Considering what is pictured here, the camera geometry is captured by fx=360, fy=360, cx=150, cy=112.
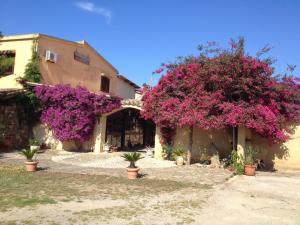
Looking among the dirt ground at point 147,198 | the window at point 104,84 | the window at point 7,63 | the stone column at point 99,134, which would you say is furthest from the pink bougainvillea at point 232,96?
the window at point 104,84

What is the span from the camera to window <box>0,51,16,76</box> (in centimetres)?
2233

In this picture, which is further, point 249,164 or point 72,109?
point 72,109

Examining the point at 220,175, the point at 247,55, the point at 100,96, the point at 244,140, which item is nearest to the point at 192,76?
the point at 247,55

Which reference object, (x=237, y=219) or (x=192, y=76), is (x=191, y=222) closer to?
(x=237, y=219)

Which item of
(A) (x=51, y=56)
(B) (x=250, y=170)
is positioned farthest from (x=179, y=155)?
(A) (x=51, y=56)

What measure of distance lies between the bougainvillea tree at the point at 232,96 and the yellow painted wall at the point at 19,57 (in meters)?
10.2

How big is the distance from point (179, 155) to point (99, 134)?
19.3ft

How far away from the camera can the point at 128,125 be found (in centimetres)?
2412

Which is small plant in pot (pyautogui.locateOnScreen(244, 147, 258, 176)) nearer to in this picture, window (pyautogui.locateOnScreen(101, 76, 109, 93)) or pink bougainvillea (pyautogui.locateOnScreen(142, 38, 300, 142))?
pink bougainvillea (pyautogui.locateOnScreen(142, 38, 300, 142))

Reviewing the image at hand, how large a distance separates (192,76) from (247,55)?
2.46m

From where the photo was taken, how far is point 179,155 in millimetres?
17016

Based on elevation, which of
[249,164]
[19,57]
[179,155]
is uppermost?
[19,57]

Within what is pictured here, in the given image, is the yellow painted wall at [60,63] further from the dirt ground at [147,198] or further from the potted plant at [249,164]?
the potted plant at [249,164]

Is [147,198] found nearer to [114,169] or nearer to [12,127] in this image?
[114,169]
